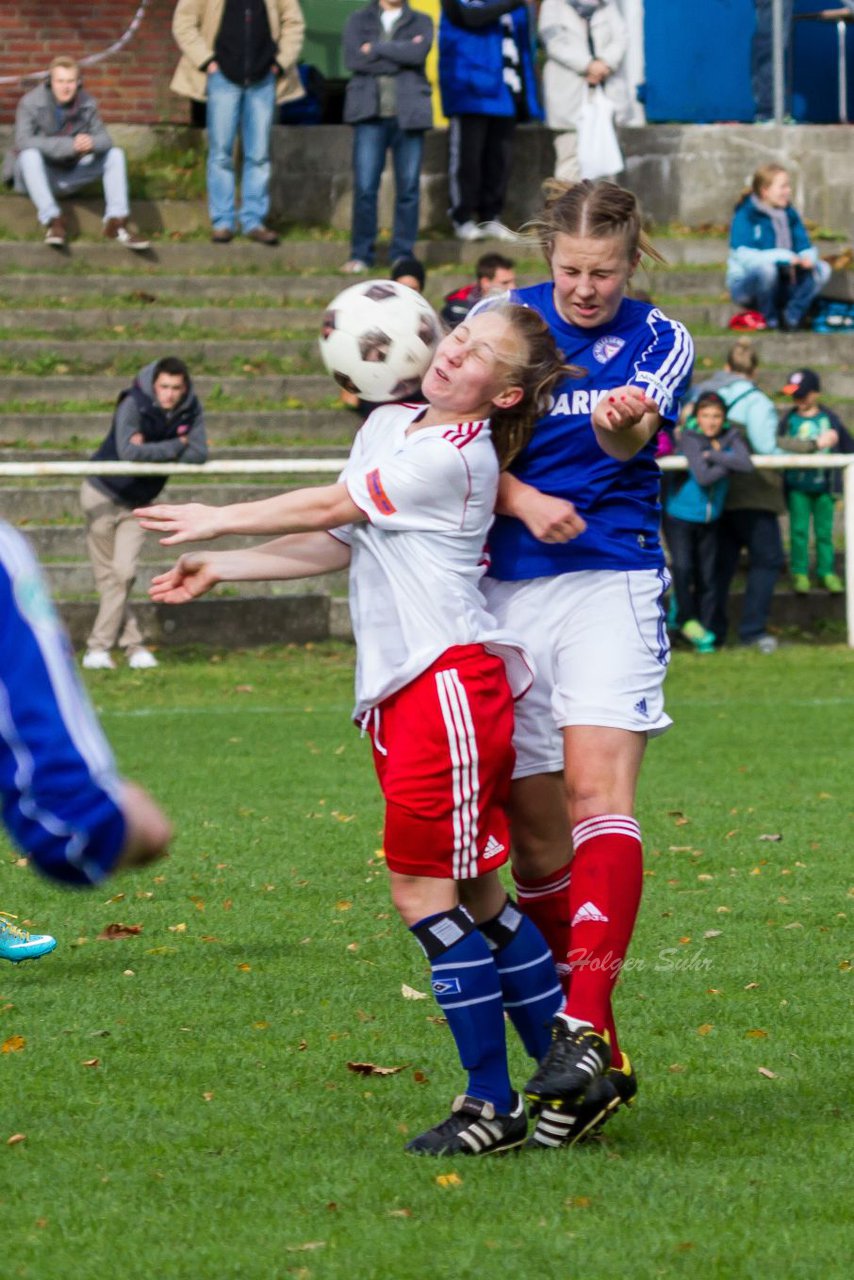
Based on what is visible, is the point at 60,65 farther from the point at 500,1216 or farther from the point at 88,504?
the point at 500,1216

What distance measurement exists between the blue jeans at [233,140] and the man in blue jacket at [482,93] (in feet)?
5.33

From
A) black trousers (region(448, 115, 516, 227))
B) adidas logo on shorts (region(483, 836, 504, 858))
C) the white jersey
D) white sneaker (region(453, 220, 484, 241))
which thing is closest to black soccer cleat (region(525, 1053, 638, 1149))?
adidas logo on shorts (region(483, 836, 504, 858))

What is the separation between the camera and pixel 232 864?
857 centimetres

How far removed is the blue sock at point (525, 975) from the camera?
4.93 m

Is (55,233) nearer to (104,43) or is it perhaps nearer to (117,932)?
(104,43)

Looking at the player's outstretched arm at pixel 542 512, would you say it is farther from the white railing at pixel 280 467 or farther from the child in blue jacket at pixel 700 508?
the child in blue jacket at pixel 700 508

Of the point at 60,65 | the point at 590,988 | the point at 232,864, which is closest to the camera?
the point at 590,988

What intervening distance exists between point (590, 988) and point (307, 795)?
→ 567cm

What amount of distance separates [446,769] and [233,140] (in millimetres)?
15610

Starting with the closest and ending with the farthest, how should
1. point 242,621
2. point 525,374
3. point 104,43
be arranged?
point 525,374, point 242,621, point 104,43

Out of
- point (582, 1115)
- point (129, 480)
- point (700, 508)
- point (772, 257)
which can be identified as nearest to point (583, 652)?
point (582, 1115)

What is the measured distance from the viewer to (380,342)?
4.86m

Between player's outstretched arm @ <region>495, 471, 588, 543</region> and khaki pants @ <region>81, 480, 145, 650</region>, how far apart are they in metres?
9.62

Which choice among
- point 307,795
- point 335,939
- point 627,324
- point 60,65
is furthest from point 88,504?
point 627,324
